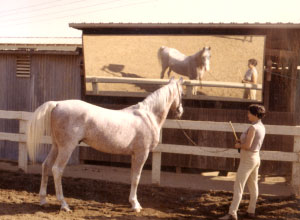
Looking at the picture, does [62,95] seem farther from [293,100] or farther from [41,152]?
[293,100]

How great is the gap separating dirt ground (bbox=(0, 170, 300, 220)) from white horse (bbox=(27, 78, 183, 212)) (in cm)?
26

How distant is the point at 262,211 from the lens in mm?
5801

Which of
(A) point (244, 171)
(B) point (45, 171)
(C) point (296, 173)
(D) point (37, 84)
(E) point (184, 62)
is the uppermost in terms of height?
(E) point (184, 62)

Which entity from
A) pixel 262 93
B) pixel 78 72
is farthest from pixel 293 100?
pixel 78 72

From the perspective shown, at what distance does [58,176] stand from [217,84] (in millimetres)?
4279

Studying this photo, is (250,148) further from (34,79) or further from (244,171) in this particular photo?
(34,79)

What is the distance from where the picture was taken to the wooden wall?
9.41m

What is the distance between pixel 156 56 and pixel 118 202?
12.2ft

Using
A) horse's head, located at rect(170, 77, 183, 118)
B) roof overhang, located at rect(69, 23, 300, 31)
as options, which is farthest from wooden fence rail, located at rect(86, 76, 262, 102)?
horse's head, located at rect(170, 77, 183, 118)

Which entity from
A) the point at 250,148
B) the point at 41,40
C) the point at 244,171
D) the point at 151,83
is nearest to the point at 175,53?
the point at 151,83

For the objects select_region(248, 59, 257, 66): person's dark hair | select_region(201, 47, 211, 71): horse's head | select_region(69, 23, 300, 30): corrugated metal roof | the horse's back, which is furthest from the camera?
the horse's back

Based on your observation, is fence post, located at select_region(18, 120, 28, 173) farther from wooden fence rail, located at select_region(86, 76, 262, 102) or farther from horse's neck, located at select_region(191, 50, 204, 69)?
horse's neck, located at select_region(191, 50, 204, 69)

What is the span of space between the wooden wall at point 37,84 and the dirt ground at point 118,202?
262cm

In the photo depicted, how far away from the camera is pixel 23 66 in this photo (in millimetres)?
9875
